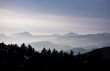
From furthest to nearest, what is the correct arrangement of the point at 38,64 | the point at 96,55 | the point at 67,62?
the point at 96,55, the point at 67,62, the point at 38,64

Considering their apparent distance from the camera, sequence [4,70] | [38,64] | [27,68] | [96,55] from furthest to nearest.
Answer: [96,55] → [38,64] → [27,68] → [4,70]

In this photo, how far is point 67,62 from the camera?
170750mm

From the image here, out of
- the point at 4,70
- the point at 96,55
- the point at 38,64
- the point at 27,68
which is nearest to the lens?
the point at 4,70

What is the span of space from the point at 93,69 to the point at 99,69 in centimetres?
481

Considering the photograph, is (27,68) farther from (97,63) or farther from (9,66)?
(97,63)

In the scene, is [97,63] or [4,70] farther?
[97,63]

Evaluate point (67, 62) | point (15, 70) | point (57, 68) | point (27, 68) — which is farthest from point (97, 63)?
point (15, 70)

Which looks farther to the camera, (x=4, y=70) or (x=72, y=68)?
(x=72, y=68)

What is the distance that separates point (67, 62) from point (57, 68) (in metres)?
19.3

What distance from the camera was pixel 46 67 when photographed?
493ft

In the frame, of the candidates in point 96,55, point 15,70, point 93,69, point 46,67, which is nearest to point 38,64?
point 46,67

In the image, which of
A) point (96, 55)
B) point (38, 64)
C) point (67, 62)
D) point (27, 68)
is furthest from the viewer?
point (96, 55)

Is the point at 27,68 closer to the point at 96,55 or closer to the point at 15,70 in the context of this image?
the point at 15,70

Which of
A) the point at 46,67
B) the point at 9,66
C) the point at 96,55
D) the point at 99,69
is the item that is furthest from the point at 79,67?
the point at 9,66
